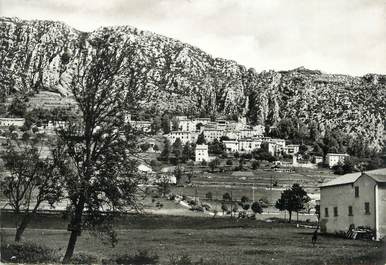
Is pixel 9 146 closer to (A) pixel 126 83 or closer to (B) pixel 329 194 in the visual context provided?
(A) pixel 126 83

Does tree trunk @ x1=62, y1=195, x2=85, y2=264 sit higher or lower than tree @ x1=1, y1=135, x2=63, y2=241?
lower

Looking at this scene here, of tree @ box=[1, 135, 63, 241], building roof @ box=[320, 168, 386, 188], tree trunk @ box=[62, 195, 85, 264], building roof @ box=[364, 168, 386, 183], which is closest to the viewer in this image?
tree trunk @ box=[62, 195, 85, 264]

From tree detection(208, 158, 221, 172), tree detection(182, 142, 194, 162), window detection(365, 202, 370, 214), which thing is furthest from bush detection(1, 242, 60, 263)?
tree detection(182, 142, 194, 162)

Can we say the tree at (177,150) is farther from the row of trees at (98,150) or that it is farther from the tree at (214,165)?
the row of trees at (98,150)

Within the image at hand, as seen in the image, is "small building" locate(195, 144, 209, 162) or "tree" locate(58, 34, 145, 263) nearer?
"tree" locate(58, 34, 145, 263)

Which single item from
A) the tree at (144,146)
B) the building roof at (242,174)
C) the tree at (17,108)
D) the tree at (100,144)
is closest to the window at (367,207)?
the tree at (100,144)

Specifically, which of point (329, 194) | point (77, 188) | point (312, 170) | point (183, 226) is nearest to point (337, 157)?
point (312, 170)

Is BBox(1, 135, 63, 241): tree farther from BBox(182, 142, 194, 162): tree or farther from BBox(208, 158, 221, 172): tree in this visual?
BBox(182, 142, 194, 162): tree
